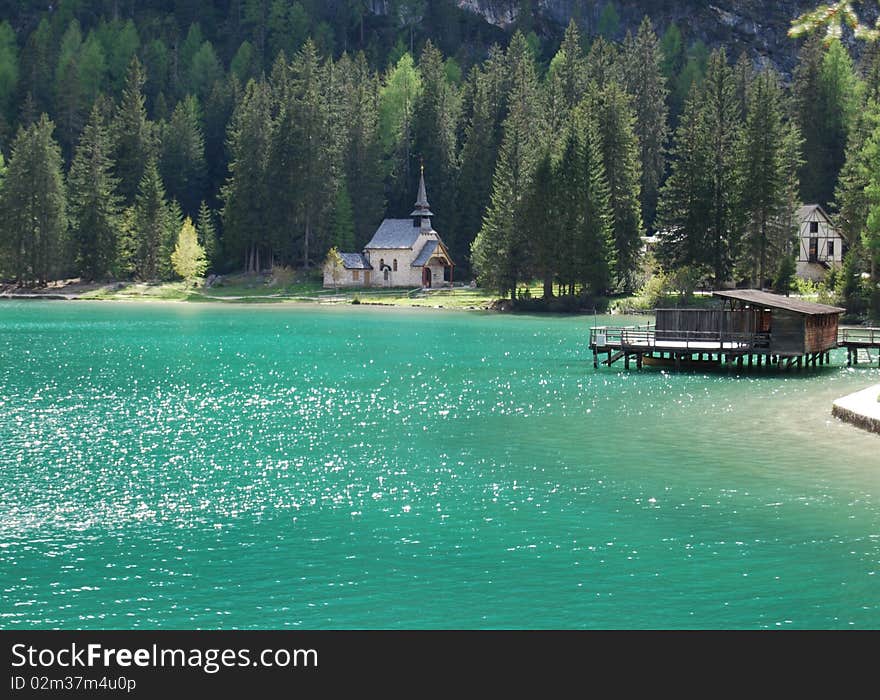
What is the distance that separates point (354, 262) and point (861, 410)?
10547 cm

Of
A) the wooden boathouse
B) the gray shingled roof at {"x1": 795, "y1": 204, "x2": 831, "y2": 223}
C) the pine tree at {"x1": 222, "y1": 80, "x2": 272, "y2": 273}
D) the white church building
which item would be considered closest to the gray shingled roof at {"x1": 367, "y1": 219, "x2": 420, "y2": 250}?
the white church building

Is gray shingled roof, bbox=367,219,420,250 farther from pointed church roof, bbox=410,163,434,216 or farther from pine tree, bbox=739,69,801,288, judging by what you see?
pine tree, bbox=739,69,801,288

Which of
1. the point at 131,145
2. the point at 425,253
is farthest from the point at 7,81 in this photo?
the point at 425,253

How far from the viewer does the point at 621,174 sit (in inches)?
4688

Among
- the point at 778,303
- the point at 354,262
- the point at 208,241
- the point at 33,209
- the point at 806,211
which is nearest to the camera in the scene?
the point at 778,303

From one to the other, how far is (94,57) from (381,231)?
76.5 metres

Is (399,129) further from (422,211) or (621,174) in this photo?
(621,174)

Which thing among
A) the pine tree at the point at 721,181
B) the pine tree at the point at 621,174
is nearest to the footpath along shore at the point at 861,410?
the pine tree at the point at 721,181

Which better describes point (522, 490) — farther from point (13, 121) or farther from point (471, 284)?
point (13, 121)

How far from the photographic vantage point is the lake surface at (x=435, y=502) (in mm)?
22281

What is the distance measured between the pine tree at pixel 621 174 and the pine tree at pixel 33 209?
67.0 metres
